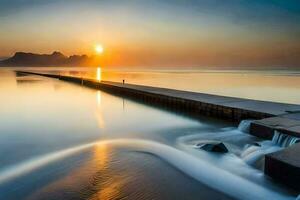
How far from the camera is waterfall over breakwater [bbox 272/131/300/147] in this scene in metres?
6.49

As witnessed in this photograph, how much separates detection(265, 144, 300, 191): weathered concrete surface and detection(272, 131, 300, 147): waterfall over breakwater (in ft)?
4.26

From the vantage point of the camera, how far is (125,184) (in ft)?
16.9

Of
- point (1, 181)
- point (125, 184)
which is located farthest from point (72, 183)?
point (1, 181)

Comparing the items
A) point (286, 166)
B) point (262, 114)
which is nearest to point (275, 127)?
point (262, 114)

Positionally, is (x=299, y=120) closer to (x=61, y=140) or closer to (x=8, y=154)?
(x=61, y=140)

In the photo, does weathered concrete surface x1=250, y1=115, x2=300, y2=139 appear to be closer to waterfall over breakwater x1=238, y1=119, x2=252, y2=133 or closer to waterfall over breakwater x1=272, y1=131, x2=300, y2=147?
waterfall over breakwater x1=272, y1=131, x2=300, y2=147

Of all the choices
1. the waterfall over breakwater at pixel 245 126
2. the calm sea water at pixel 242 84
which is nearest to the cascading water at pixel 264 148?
the waterfall over breakwater at pixel 245 126

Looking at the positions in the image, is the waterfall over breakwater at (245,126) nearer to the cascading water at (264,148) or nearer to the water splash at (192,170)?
the cascading water at (264,148)

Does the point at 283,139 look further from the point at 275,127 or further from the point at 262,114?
the point at 262,114

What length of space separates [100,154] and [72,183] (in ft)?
6.28

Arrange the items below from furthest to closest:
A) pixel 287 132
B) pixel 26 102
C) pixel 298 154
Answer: pixel 26 102 < pixel 287 132 < pixel 298 154

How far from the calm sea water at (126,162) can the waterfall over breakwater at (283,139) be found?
0.93 meters

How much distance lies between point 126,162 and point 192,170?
1537 millimetres

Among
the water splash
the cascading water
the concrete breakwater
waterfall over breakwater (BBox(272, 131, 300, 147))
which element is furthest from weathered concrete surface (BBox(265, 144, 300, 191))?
waterfall over breakwater (BBox(272, 131, 300, 147))
